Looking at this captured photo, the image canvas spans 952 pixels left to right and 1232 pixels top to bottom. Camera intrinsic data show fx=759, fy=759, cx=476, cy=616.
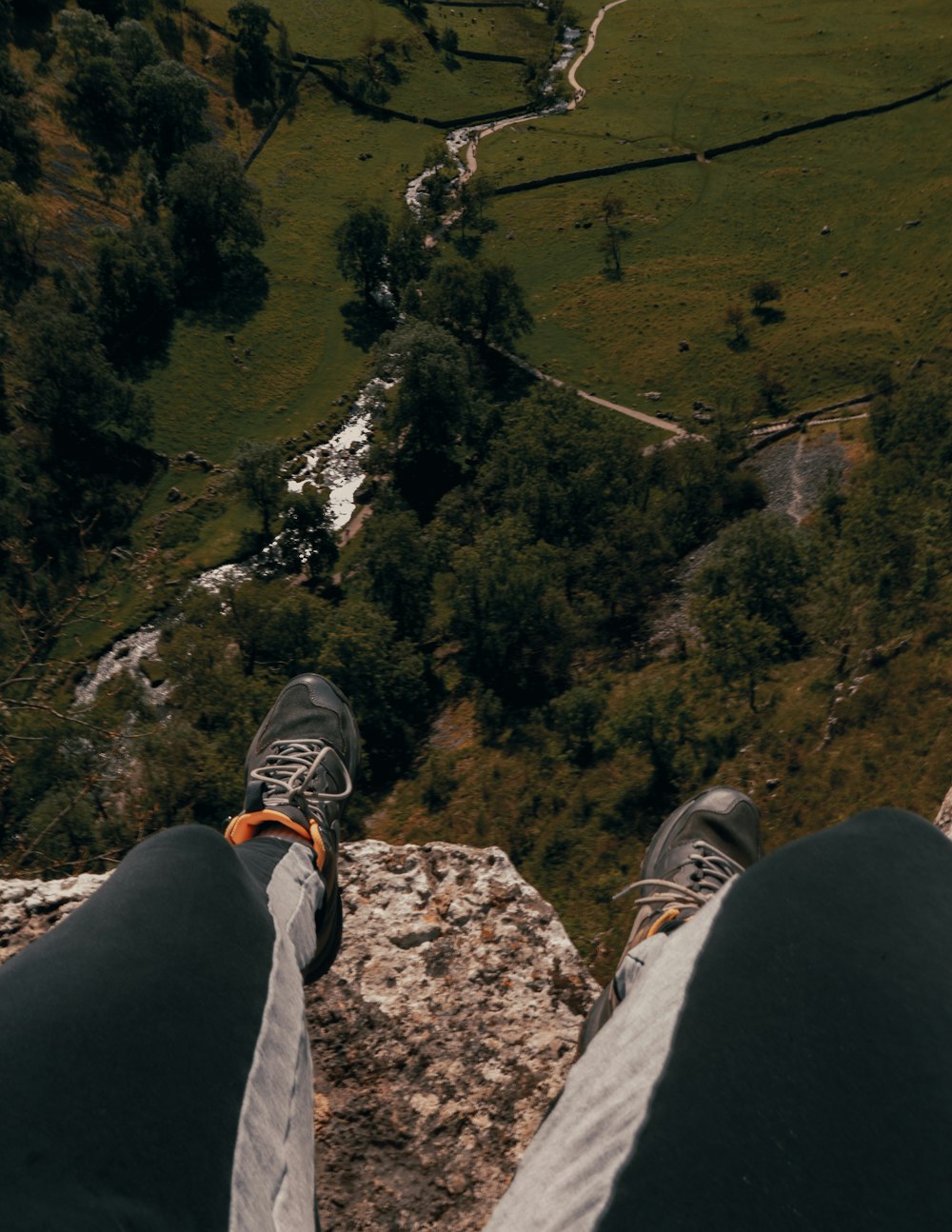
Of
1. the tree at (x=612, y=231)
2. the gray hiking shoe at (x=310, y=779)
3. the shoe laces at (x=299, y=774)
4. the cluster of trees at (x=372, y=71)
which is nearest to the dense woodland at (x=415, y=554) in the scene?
the gray hiking shoe at (x=310, y=779)

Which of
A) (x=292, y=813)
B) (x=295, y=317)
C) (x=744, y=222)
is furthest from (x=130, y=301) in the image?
(x=292, y=813)

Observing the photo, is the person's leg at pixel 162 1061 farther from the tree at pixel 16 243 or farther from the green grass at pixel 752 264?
the tree at pixel 16 243

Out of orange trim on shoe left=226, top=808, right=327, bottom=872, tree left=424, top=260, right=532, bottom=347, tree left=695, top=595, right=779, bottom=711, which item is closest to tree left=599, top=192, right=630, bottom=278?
tree left=424, top=260, right=532, bottom=347

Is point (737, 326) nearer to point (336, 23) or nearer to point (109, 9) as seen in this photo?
point (336, 23)

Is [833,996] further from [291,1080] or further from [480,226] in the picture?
[480,226]

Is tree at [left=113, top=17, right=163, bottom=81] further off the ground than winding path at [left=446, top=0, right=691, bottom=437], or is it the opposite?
tree at [left=113, top=17, right=163, bottom=81]

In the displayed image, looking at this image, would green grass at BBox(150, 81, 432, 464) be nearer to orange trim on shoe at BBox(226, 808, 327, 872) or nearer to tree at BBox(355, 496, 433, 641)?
tree at BBox(355, 496, 433, 641)
